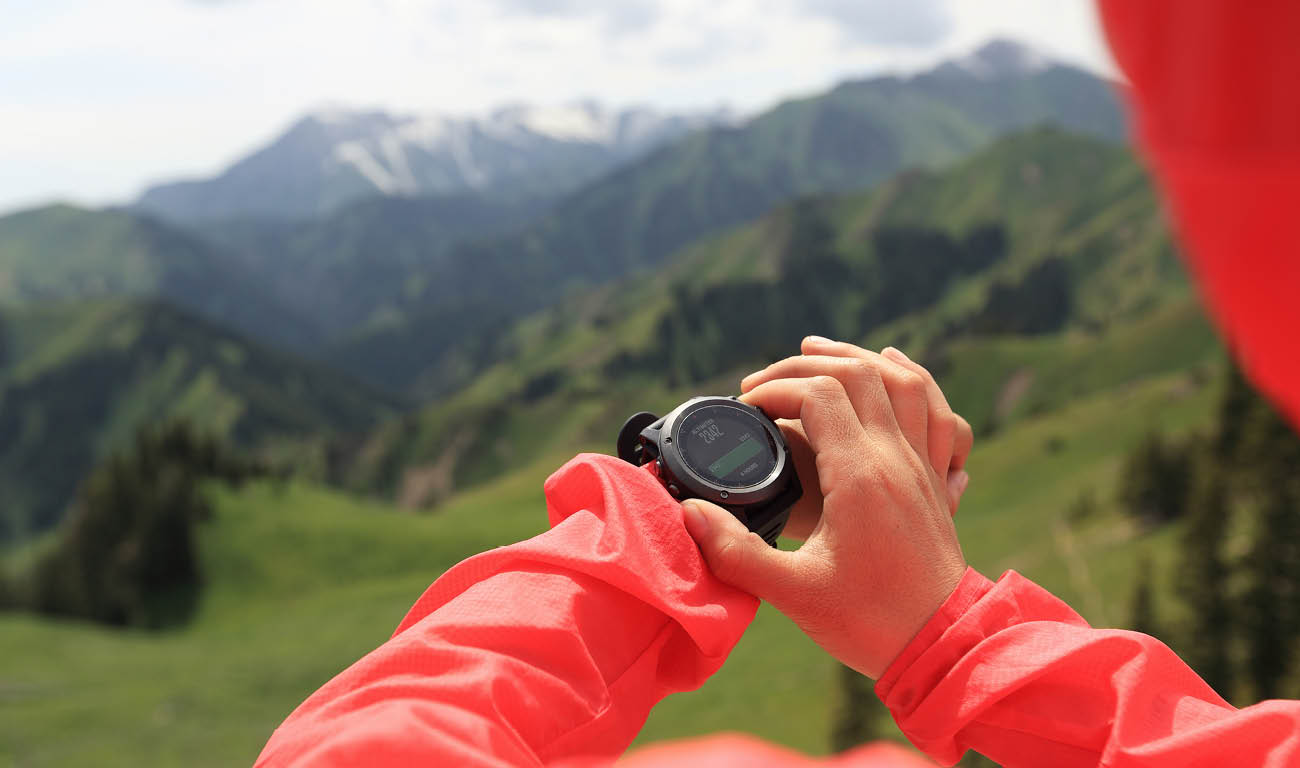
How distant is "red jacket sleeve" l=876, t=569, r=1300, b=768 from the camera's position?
2084mm

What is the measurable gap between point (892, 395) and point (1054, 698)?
908 millimetres

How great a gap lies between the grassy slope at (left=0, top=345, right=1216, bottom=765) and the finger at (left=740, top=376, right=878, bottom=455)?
37940mm

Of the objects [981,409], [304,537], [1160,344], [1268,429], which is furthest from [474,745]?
[1160,344]

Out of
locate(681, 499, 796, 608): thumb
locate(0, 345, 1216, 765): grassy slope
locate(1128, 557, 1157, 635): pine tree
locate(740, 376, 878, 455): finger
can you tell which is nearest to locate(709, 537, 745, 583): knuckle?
locate(681, 499, 796, 608): thumb

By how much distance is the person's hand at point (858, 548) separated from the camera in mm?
2553

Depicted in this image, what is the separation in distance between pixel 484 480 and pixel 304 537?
11175 centimetres

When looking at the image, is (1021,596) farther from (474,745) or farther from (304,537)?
(304,537)

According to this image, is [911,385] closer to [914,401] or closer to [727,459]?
[914,401]

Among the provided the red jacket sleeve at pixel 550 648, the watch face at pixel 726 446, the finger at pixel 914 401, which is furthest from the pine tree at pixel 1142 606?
the red jacket sleeve at pixel 550 648

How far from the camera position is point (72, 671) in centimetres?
4884

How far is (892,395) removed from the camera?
284 cm

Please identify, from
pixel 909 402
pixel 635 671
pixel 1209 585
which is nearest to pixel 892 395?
pixel 909 402

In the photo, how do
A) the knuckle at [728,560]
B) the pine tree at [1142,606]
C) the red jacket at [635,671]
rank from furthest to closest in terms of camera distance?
the pine tree at [1142,606] < the knuckle at [728,560] < the red jacket at [635,671]

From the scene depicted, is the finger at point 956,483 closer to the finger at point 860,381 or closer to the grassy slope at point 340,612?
the finger at point 860,381
